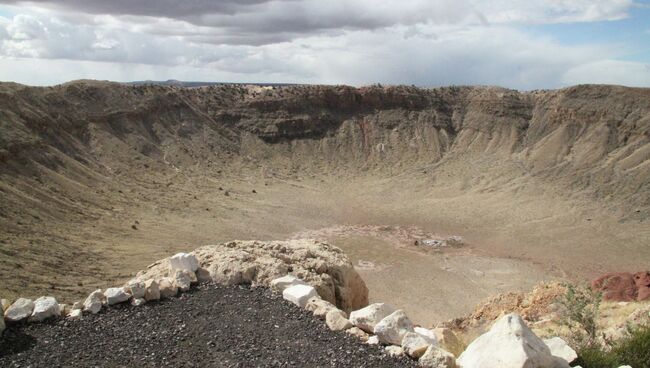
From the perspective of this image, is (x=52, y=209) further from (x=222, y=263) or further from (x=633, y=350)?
(x=633, y=350)

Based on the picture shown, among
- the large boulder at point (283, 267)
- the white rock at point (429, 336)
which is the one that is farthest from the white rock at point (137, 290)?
the white rock at point (429, 336)

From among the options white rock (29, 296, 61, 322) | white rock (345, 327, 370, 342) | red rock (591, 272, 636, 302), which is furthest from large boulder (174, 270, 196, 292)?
red rock (591, 272, 636, 302)

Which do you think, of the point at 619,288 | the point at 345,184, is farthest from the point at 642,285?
the point at 345,184

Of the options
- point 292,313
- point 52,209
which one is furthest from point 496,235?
point 292,313

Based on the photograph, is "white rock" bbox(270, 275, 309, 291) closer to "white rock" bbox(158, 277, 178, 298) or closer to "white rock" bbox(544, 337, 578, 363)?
"white rock" bbox(158, 277, 178, 298)

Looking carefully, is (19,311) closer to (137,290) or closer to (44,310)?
(44,310)
